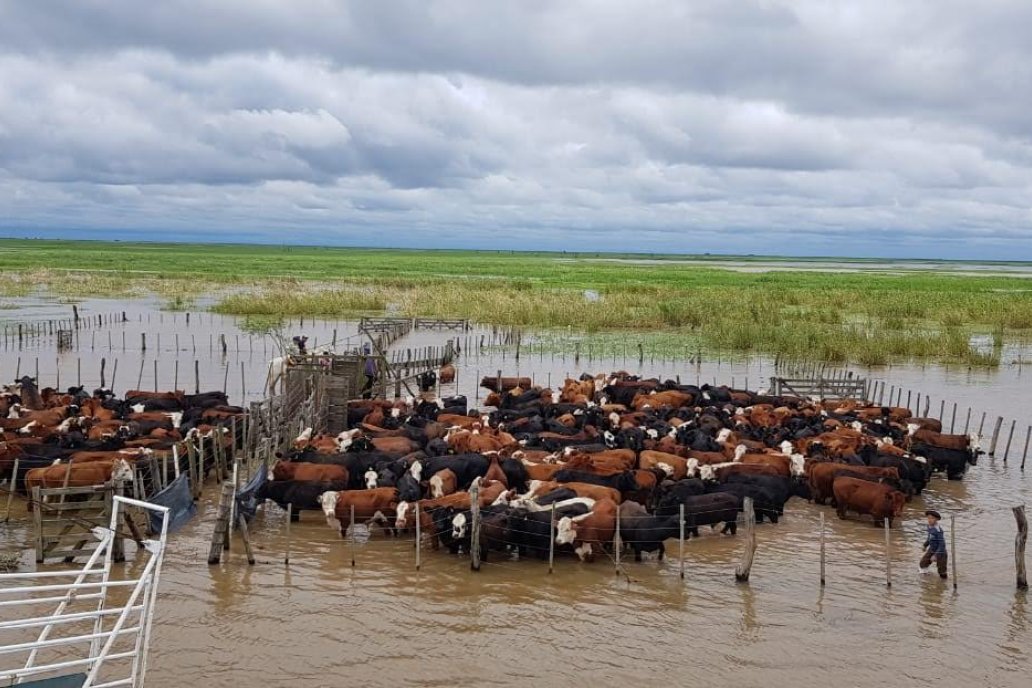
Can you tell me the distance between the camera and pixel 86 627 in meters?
10.8

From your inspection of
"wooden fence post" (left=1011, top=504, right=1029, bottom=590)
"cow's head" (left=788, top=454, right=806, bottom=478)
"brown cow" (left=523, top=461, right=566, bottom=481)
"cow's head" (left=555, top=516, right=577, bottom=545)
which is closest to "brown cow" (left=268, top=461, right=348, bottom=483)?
"brown cow" (left=523, top=461, right=566, bottom=481)

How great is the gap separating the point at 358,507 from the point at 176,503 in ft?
8.98

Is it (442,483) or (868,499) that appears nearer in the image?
(868,499)

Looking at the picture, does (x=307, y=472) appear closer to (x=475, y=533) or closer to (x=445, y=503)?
(x=445, y=503)

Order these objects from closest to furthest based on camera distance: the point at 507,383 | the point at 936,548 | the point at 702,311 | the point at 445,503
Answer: the point at 936,548
the point at 445,503
the point at 507,383
the point at 702,311

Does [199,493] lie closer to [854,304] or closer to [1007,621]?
[1007,621]

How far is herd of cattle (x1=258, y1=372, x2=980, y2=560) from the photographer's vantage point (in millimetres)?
13867

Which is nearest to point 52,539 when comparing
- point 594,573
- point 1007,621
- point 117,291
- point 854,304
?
point 594,573

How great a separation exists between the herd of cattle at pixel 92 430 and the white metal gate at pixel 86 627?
10.7 ft

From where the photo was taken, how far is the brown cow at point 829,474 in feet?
56.1

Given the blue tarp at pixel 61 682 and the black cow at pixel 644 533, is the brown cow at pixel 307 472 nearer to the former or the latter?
the black cow at pixel 644 533

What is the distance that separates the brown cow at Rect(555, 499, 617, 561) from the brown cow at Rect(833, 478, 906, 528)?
4.90 meters

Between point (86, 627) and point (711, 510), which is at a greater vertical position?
point (711, 510)

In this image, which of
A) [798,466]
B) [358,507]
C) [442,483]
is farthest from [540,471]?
[798,466]
